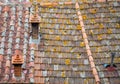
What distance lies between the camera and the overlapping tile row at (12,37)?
12.3 metres

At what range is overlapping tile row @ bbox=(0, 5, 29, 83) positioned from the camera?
12289 mm

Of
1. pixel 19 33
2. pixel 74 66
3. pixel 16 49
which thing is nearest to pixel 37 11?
pixel 19 33

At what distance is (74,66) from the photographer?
1284cm

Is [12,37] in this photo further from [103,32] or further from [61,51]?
[103,32]

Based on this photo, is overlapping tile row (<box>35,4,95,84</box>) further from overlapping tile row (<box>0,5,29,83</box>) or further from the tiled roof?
overlapping tile row (<box>0,5,29,83</box>)

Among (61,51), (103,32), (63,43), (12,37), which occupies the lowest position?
(61,51)

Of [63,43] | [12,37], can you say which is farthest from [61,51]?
[12,37]

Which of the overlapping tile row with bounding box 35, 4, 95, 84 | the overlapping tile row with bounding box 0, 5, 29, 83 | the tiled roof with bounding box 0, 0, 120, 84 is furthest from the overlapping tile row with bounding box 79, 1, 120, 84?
the overlapping tile row with bounding box 0, 5, 29, 83

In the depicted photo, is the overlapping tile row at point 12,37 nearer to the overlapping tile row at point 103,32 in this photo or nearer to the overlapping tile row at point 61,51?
the overlapping tile row at point 61,51

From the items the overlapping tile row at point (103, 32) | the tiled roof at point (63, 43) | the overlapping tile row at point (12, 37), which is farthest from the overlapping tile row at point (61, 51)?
the overlapping tile row at point (12, 37)

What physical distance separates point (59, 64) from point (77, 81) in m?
1.06

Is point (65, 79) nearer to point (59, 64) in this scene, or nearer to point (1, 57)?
point (59, 64)

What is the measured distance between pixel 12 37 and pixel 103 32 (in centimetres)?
391

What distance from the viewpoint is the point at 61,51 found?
13406mm
